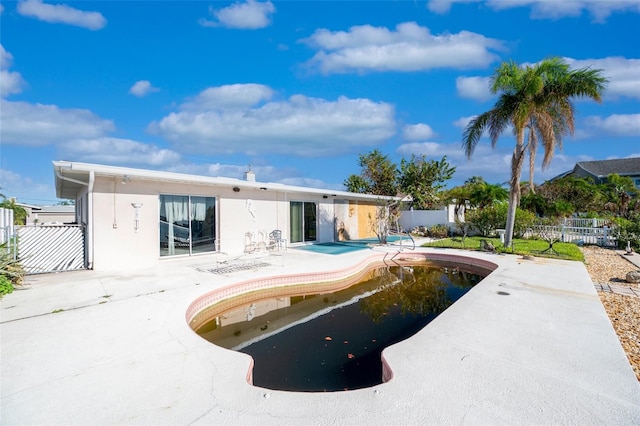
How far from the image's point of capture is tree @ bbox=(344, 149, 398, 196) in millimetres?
22750

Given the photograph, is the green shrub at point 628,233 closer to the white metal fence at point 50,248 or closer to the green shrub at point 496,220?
the green shrub at point 496,220

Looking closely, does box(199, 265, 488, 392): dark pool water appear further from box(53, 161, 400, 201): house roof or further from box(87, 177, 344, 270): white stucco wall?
box(53, 161, 400, 201): house roof

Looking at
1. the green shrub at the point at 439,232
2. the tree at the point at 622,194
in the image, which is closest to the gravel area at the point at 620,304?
the green shrub at the point at 439,232

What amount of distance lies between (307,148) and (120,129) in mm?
15513

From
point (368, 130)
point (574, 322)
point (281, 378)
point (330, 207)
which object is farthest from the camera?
point (368, 130)

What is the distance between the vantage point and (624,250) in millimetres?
12711

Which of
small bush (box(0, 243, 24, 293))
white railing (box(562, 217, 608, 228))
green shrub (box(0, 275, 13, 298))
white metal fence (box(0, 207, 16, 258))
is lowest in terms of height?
green shrub (box(0, 275, 13, 298))

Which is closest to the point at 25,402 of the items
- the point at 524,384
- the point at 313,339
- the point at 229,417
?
the point at 229,417

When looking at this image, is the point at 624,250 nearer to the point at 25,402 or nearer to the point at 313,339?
the point at 313,339

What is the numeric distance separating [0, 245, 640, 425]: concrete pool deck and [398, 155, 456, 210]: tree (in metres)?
15.6

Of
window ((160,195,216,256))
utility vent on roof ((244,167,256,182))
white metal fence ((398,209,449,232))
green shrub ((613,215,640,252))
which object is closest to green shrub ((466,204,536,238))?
white metal fence ((398,209,449,232))

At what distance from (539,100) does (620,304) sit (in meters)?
8.28

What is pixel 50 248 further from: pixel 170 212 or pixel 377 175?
pixel 377 175

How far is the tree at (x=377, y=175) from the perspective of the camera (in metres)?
22.8
